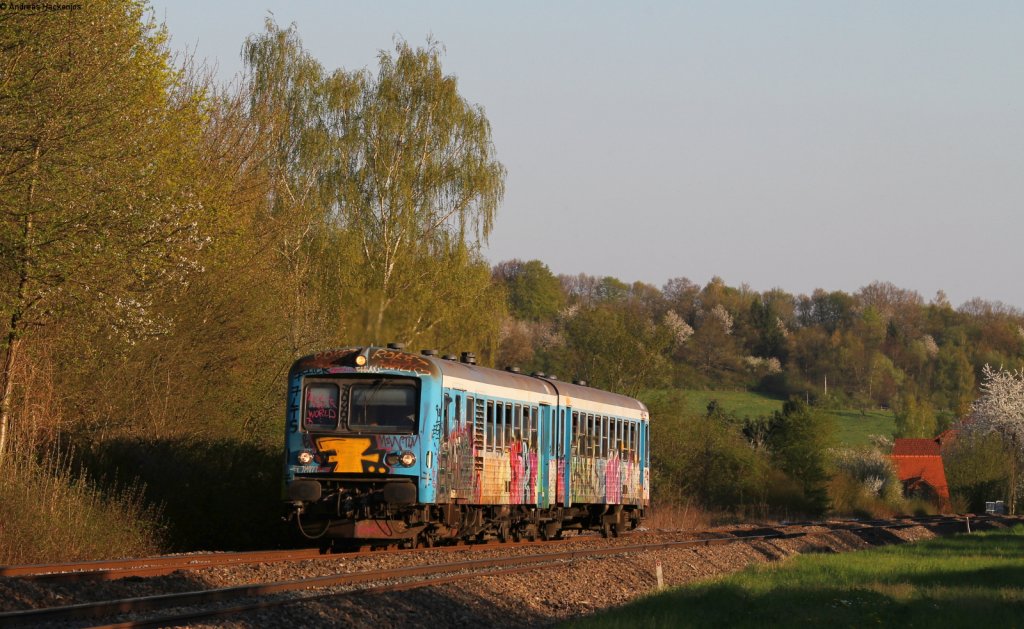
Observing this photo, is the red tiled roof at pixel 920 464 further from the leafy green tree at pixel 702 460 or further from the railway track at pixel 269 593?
the railway track at pixel 269 593

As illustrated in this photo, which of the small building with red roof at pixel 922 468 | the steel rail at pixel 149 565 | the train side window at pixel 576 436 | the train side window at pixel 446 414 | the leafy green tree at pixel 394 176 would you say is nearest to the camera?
the steel rail at pixel 149 565

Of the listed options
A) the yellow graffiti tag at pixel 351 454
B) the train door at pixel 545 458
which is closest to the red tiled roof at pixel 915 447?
the train door at pixel 545 458

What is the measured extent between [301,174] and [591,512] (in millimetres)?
16673

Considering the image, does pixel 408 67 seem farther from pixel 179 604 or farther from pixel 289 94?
pixel 179 604

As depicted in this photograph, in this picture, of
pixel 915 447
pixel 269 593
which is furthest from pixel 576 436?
pixel 915 447

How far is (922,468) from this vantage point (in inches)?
3054

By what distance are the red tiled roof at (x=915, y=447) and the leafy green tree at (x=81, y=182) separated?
234 ft

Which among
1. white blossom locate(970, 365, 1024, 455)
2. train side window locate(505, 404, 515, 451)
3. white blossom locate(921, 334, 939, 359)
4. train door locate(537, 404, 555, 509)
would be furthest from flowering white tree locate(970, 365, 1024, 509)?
train side window locate(505, 404, 515, 451)

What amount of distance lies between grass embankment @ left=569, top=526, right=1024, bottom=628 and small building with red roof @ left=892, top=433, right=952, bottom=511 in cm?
4295

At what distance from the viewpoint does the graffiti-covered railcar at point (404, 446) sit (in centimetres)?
1844

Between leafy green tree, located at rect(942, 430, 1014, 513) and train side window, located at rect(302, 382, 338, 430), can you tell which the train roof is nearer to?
train side window, located at rect(302, 382, 338, 430)

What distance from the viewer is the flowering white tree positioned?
226 feet

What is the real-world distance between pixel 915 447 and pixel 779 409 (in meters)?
15.0

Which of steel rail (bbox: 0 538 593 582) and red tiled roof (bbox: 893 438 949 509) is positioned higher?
red tiled roof (bbox: 893 438 949 509)
